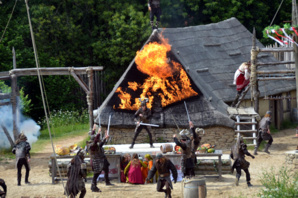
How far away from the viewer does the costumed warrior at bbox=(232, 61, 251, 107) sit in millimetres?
22422

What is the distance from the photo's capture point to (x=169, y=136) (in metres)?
21.0

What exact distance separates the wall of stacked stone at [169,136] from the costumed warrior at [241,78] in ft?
8.91

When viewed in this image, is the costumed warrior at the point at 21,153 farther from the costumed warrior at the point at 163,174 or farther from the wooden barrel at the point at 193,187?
the wooden barrel at the point at 193,187

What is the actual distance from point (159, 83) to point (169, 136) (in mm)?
2043

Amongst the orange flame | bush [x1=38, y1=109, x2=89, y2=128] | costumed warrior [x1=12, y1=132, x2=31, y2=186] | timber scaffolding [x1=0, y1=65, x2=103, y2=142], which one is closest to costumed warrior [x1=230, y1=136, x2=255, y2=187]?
the orange flame

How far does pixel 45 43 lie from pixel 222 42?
33.2 feet

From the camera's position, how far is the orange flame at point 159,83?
21156 millimetres

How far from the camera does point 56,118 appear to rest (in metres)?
27.8

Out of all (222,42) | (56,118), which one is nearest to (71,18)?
(56,118)

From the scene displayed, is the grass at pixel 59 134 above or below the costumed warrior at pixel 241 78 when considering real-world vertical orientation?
below

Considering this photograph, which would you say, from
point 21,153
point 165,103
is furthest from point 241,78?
point 21,153

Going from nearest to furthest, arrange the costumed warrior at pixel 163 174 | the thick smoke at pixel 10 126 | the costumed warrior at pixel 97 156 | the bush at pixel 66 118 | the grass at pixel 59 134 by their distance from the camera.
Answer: the costumed warrior at pixel 163 174, the costumed warrior at pixel 97 156, the thick smoke at pixel 10 126, the grass at pixel 59 134, the bush at pixel 66 118

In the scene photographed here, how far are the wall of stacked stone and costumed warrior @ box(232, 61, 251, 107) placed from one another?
8.91 feet

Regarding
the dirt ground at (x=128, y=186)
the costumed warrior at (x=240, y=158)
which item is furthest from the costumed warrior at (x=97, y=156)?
the costumed warrior at (x=240, y=158)
